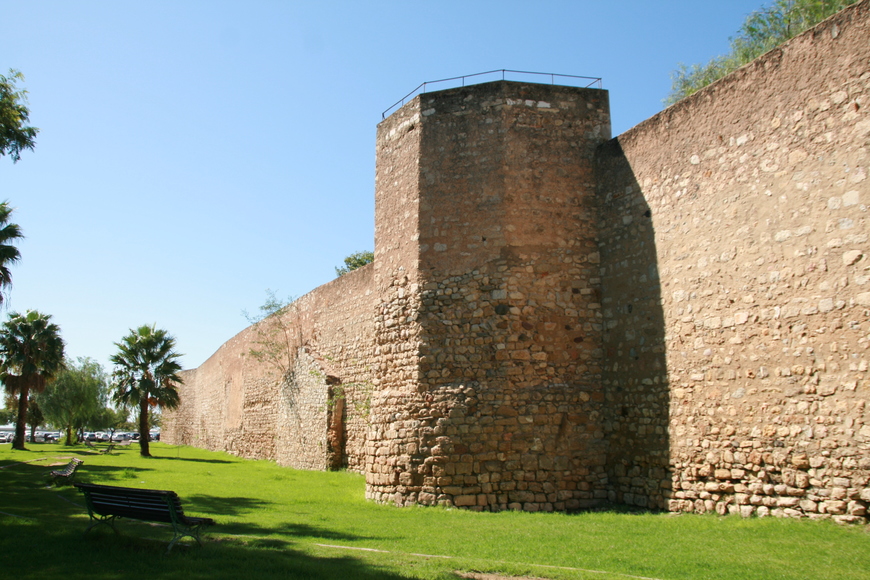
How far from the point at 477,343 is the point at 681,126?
448cm

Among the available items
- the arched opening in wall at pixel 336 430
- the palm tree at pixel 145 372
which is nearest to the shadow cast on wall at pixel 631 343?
the arched opening in wall at pixel 336 430

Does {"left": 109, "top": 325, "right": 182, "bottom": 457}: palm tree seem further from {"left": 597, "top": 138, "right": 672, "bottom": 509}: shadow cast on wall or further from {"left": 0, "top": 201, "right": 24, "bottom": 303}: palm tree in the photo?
{"left": 597, "top": 138, "right": 672, "bottom": 509}: shadow cast on wall

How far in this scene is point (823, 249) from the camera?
296 inches

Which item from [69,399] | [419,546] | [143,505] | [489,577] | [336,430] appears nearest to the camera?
[489,577]

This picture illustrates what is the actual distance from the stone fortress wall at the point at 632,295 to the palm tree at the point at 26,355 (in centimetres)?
2221

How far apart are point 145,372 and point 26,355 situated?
184 inches

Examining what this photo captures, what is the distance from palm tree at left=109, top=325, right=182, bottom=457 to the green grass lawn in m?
18.3

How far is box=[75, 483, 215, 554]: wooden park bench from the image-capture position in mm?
6359

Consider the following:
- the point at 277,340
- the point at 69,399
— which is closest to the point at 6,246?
the point at 277,340

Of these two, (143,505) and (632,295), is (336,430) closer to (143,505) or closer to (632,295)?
(632,295)

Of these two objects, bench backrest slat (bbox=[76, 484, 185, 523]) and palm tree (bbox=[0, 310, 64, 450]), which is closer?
bench backrest slat (bbox=[76, 484, 185, 523])

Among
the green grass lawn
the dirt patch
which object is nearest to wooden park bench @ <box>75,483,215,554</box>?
the green grass lawn

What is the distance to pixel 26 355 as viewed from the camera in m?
27.5

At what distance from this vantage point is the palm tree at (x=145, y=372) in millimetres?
27656
